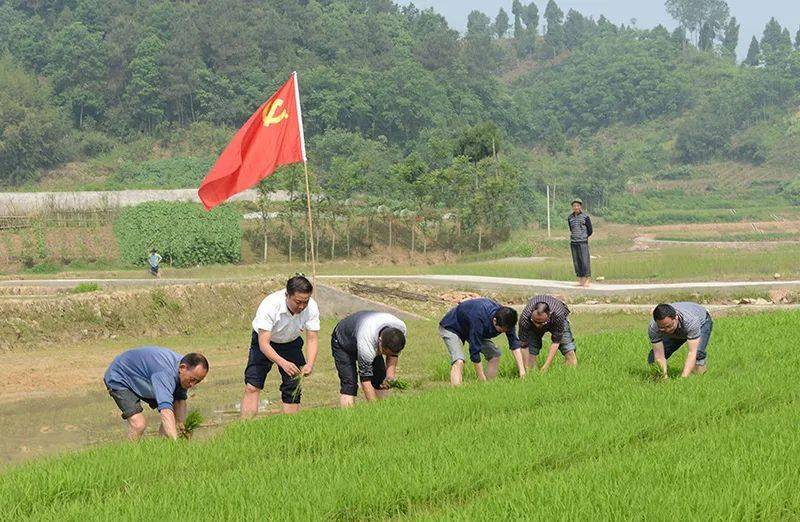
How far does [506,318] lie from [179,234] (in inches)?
1195

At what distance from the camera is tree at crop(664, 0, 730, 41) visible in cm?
16550

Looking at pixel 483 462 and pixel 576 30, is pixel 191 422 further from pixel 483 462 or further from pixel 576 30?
pixel 576 30

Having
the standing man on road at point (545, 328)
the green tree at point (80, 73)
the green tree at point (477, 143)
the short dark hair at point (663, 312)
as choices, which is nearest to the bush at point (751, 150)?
the green tree at point (477, 143)

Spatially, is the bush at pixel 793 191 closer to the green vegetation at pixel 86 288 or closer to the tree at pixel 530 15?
the green vegetation at pixel 86 288

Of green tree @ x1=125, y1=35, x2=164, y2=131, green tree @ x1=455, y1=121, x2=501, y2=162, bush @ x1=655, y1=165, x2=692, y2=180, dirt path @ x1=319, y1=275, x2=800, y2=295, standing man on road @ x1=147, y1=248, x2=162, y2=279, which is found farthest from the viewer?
bush @ x1=655, y1=165, x2=692, y2=180

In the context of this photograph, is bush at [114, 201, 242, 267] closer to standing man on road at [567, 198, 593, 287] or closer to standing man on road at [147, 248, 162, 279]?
standing man on road at [147, 248, 162, 279]

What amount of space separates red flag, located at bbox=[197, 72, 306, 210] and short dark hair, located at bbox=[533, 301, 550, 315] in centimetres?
398

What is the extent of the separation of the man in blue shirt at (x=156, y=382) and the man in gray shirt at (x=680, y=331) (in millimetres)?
4436

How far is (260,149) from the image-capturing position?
13.8 meters

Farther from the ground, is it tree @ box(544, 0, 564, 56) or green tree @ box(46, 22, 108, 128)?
tree @ box(544, 0, 564, 56)

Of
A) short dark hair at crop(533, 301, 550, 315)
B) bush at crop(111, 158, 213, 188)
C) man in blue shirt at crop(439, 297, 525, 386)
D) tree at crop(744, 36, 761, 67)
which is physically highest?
tree at crop(744, 36, 761, 67)

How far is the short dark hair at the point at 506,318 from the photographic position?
33.1 feet

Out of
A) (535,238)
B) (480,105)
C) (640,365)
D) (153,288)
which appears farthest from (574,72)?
(640,365)

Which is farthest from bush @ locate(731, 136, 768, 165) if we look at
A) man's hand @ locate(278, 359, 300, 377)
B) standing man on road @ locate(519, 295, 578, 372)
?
man's hand @ locate(278, 359, 300, 377)
